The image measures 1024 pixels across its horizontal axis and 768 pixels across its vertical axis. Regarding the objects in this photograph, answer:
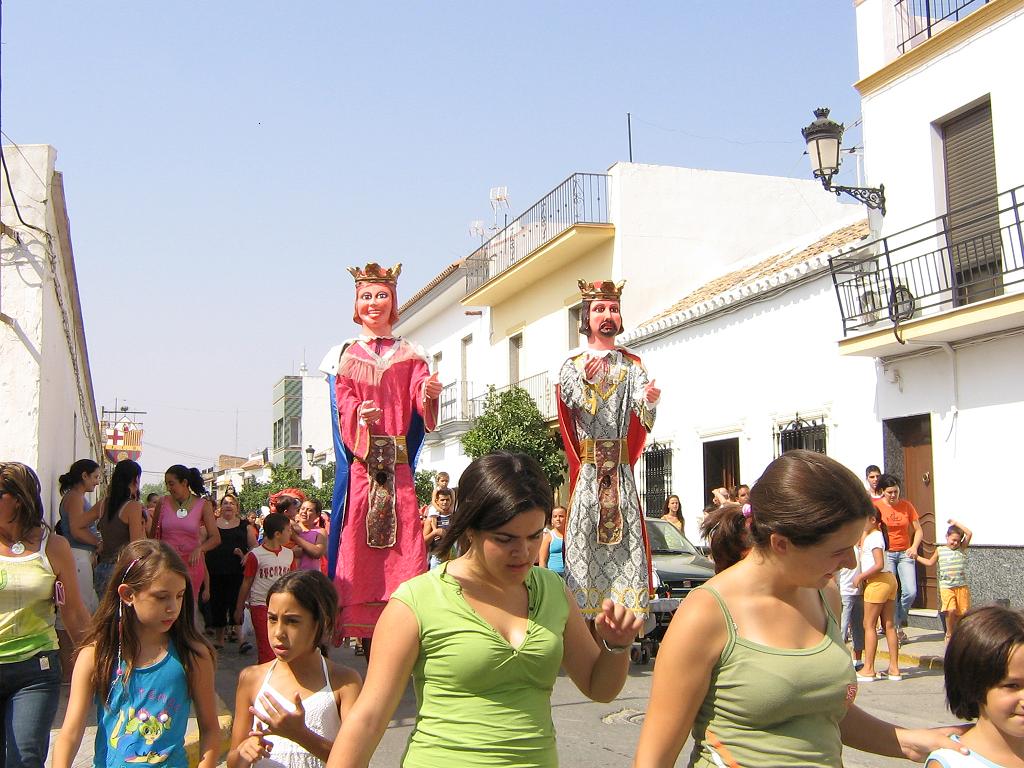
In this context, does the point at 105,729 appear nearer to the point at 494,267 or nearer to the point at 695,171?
the point at 695,171

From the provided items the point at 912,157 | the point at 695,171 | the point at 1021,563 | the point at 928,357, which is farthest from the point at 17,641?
the point at 695,171

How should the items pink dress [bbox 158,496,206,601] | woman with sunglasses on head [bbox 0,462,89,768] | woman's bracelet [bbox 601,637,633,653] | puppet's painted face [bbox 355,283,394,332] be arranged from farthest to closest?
pink dress [bbox 158,496,206,601] < puppet's painted face [bbox 355,283,394,332] < woman with sunglasses on head [bbox 0,462,89,768] < woman's bracelet [bbox 601,637,633,653]

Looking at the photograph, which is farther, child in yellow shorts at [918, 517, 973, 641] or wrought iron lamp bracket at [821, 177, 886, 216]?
wrought iron lamp bracket at [821, 177, 886, 216]

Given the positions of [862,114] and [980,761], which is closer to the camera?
[980,761]

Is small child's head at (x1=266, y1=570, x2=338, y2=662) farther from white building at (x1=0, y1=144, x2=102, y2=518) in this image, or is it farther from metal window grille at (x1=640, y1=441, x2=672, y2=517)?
metal window grille at (x1=640, y1=441, x2=672, y2=517)

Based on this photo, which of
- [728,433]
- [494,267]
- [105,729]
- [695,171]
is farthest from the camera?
[494,267]

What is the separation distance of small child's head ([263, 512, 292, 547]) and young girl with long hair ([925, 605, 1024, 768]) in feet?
20.2

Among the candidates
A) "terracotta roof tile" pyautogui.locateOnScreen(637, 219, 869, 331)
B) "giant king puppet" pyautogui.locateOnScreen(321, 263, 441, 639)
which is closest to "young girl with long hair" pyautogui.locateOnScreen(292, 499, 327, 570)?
"giant king puppet" pyautogui.locateOnScreen(321, 263, 441, 639)

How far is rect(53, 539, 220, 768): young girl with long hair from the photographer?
3.45 meters

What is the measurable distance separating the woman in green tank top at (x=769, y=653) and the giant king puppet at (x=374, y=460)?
191 inches

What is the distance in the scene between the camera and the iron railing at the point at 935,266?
11.6m

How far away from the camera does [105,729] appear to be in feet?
11.4

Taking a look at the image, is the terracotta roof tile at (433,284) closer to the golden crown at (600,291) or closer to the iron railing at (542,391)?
the iron railing at (542,391)

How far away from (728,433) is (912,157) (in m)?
4.84
